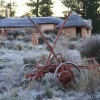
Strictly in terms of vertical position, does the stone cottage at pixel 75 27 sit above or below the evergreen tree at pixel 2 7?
below

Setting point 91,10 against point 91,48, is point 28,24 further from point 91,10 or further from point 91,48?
point 91,48

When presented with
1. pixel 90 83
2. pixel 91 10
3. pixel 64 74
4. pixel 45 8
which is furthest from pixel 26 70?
pixel 45 8

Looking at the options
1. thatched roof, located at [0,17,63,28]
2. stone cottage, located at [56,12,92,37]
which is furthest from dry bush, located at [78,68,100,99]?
thatched roof, located at [0,17,63,28]

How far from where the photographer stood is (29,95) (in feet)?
27.3

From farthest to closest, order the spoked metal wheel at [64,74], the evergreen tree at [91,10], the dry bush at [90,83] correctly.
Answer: the evergreen tree at [91,10] < the spoked metal wheel at [64,74] < the dry bush at [90,83]

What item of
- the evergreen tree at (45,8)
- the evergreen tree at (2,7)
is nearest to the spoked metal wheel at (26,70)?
the evergreen tree at (45,8)

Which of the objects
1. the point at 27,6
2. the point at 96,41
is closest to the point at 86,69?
the point at 96,41

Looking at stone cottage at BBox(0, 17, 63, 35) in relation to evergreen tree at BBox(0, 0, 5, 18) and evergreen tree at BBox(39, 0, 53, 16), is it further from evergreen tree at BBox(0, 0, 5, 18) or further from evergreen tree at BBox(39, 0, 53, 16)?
evergreen tree at BBox(0, 0, 5, 18)

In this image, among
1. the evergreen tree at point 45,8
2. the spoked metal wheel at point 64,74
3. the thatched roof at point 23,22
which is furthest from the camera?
the evergreen tree at point 45,8

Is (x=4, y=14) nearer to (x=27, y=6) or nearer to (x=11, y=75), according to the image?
(x=27, y=6)

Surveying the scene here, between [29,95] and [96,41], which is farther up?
[96,41]

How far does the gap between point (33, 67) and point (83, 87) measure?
2.93 meters

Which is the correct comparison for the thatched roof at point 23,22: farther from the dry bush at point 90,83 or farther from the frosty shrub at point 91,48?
the dry bush at point 90,83

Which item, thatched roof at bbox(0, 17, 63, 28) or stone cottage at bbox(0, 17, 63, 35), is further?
thatched roof at bbox(0, 17, 63, 28)
